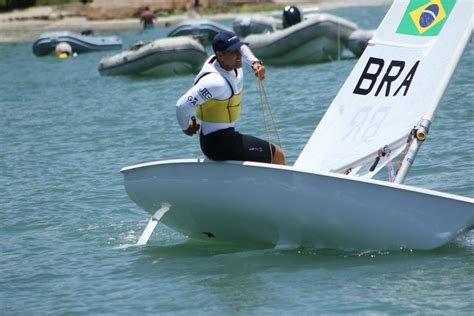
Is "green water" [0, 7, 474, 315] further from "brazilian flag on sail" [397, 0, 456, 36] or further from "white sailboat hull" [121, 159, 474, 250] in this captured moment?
"brazilian flag on sail" [397, 0, 456, 36]

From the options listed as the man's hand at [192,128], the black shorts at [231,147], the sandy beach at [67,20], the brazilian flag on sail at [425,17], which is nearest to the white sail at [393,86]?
the brazilian flag on sail at [425,17]

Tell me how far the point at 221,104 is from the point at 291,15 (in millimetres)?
14762

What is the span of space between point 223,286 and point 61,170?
4.68 m

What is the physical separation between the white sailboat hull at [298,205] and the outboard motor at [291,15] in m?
14.5

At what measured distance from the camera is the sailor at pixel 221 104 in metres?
6.41

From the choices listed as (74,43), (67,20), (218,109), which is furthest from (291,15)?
(67,20)

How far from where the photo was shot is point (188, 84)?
59.1 ft

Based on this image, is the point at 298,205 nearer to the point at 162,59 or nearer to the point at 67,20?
the point at 162,59

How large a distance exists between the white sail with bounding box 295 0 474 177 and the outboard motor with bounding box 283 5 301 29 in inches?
556

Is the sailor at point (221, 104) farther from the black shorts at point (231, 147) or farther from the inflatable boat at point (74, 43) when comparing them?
the inflatable boat at point (74, 43)

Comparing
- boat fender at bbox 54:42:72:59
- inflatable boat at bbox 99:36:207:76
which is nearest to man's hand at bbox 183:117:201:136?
inflatable boat at bbox 99:36:207:76

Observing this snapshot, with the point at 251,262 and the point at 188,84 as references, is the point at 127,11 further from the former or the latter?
the point at 251,262

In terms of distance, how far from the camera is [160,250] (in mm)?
7152

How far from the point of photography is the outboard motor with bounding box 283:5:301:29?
68.8ft
